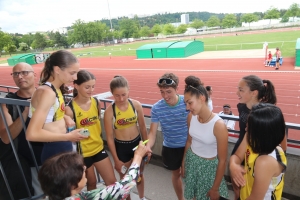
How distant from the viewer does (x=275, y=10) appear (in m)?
80.5

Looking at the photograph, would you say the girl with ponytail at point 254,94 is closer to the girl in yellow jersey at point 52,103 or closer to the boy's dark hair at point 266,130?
the boy's dark hair at point 266,130

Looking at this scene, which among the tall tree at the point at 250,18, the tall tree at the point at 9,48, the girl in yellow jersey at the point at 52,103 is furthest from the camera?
the tall tree at the point at 250,18

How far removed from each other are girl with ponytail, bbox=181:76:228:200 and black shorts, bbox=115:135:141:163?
675 mm

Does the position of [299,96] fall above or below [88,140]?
below

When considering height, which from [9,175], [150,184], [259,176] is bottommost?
[150,184]

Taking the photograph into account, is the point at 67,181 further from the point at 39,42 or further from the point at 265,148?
the point at 39,42

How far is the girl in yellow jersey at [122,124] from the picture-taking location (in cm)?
248

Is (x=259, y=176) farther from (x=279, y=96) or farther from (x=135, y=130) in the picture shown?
(x=279, y=96)

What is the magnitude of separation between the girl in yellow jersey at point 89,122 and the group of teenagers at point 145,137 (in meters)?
0.01

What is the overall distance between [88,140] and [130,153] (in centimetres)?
53

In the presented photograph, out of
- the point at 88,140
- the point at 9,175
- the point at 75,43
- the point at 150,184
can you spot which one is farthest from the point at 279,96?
the point at 75,43

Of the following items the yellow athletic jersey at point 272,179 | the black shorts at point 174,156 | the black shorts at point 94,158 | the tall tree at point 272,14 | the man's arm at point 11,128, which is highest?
the tall tree at point 272,14

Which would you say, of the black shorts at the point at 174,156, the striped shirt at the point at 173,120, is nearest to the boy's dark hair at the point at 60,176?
A: the striped shirt at the point at 173,120

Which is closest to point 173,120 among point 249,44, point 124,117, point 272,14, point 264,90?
point 124,117
